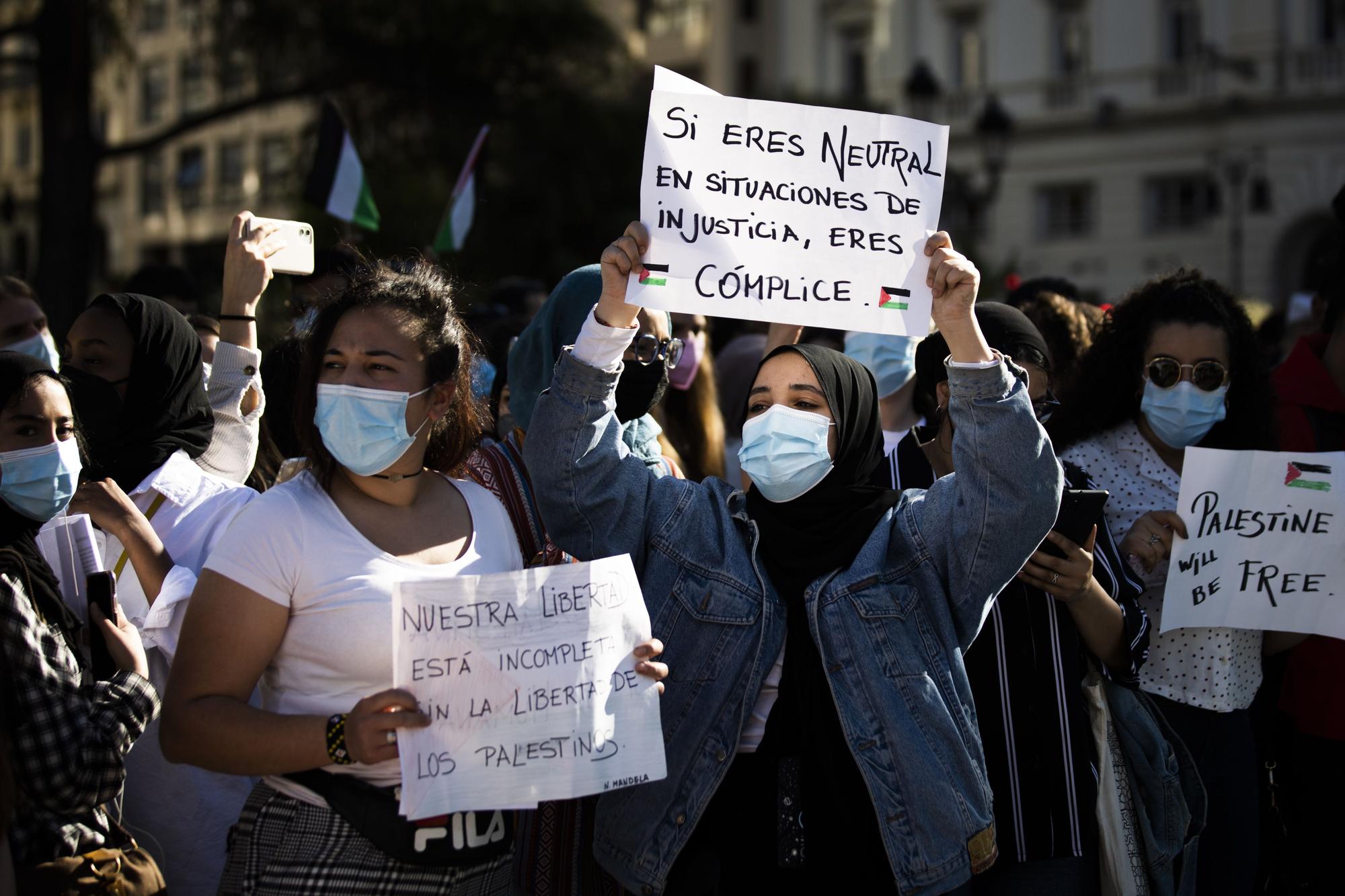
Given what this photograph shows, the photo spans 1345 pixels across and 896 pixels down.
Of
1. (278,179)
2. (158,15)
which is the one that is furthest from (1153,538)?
(158,15)

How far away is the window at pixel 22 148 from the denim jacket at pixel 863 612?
50.7 m

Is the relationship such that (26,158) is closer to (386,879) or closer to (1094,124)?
(1094,124)

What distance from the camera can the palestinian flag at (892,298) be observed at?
114 inches

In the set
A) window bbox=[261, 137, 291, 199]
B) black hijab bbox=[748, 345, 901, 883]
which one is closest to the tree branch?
window bbox=[261, 137, 291, 199]

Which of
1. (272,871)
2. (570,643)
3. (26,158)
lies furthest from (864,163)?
(26,158)

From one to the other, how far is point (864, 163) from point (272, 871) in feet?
6.25

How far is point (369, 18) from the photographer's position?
46.9 feet

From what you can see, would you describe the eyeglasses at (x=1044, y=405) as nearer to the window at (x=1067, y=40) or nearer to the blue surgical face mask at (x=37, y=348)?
the blue surgical face mask at (x=37, y=348)

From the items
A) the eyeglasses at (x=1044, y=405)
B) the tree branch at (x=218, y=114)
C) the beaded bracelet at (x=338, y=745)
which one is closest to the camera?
the beaded bracelet at (x=338, y=745)

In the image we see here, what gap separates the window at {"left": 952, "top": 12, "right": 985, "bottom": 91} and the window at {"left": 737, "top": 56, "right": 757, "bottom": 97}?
5.13 meters

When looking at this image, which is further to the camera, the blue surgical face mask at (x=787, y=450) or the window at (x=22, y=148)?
the window at (x=22, y=148)

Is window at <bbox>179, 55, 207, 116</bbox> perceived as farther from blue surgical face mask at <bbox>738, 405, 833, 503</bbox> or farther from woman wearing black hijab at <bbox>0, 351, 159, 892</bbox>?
blue surgical face mask at <bbox>738, 405, 833, 503</bbox>

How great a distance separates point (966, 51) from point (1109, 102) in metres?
3.99

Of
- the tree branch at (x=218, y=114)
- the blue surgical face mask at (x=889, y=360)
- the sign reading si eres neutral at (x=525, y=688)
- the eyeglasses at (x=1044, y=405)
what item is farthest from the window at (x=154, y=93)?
the sign reading si eres neutral at (x=525, y=688)
